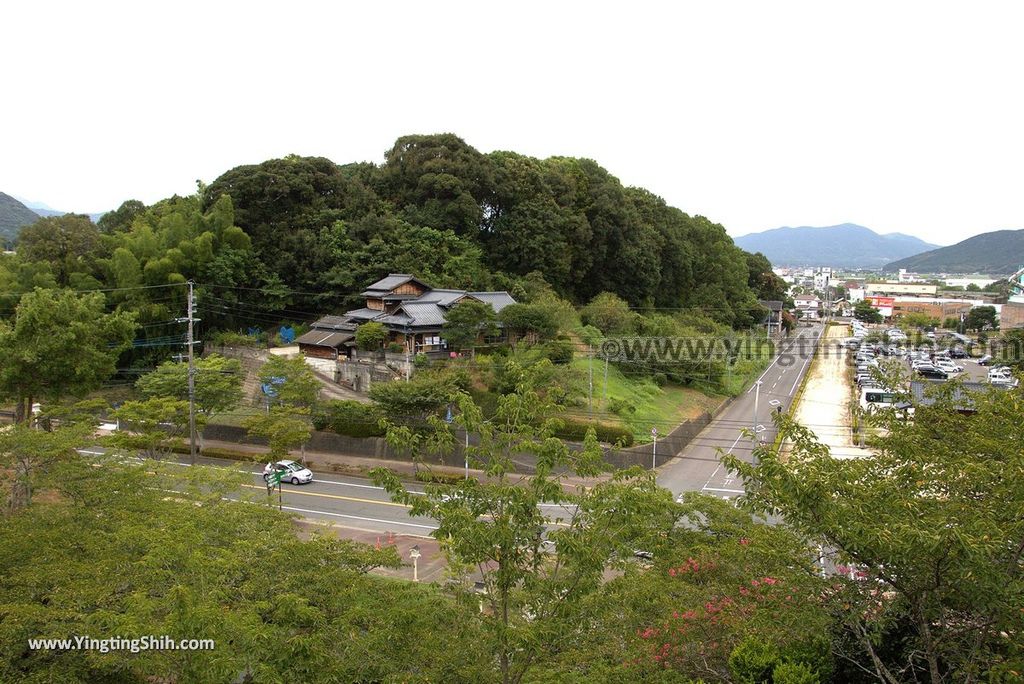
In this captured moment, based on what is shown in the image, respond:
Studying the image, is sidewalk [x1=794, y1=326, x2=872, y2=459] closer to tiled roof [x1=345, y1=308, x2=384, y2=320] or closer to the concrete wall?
the concrete wall

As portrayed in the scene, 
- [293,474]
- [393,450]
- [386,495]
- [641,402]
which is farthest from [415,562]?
[641,402]

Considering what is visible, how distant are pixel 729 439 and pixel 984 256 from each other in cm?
18038

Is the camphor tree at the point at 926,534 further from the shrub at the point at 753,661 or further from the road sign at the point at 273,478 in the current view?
the road sign at the point at 273,478

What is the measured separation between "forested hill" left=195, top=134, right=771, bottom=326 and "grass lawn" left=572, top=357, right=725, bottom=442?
317 inches

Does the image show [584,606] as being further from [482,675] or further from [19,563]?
[19,563]

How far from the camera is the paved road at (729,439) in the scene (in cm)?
2031

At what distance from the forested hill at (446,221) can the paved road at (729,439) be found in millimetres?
9187

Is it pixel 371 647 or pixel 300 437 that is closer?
pixel 371 647

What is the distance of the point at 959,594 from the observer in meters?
5.60

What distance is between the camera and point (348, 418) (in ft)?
72.1

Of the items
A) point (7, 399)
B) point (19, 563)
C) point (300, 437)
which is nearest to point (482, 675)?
point (19, 563)

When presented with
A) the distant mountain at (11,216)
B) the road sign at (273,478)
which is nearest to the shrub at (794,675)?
the road sign at (273,478)

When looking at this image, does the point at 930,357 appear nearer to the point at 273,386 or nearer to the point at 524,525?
the point at 273,386

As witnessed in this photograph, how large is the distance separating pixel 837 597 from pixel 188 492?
10168 mm
